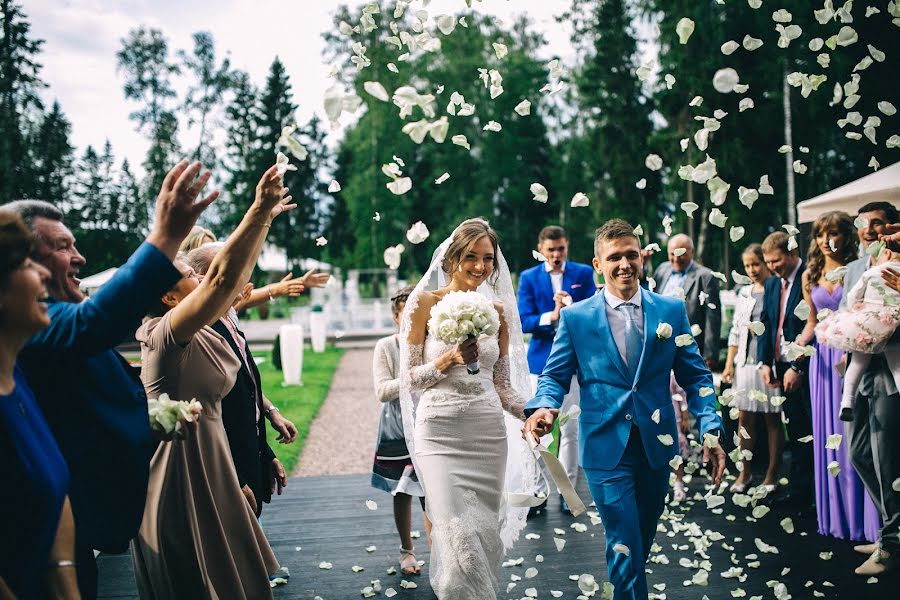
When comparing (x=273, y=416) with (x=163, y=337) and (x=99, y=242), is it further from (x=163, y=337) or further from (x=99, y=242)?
(x=99, y=242)

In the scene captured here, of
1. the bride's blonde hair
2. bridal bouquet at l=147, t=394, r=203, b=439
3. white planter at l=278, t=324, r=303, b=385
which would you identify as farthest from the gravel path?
bridal bouquet at l=147, t=394, r=203, b=439

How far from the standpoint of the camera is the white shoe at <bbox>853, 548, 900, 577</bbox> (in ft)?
14.8

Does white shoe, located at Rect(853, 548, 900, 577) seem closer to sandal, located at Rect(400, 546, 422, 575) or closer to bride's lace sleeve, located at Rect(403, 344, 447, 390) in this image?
sandal, located at Rect(400, 546, 422, 575)

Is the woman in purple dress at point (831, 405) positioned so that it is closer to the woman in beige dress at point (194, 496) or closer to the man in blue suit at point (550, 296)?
the man in blue suit at point (550, 296)

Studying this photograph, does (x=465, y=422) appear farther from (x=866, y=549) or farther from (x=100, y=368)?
(x=866, y=549)

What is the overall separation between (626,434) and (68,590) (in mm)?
2503

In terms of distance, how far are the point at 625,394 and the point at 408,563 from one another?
7.50 feet

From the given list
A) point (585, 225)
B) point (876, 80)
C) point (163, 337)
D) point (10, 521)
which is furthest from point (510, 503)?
point (585, 225)

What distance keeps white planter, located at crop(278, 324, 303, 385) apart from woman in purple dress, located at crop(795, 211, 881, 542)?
9.94 meters

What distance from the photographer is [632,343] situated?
3.63 meters

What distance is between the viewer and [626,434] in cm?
351

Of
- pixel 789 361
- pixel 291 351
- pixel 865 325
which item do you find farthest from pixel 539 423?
pixel 291 351

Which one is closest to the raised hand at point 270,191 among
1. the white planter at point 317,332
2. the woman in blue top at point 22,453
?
the woman in blue top at point 22,453

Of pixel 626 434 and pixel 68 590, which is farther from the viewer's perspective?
pixel 626 434
